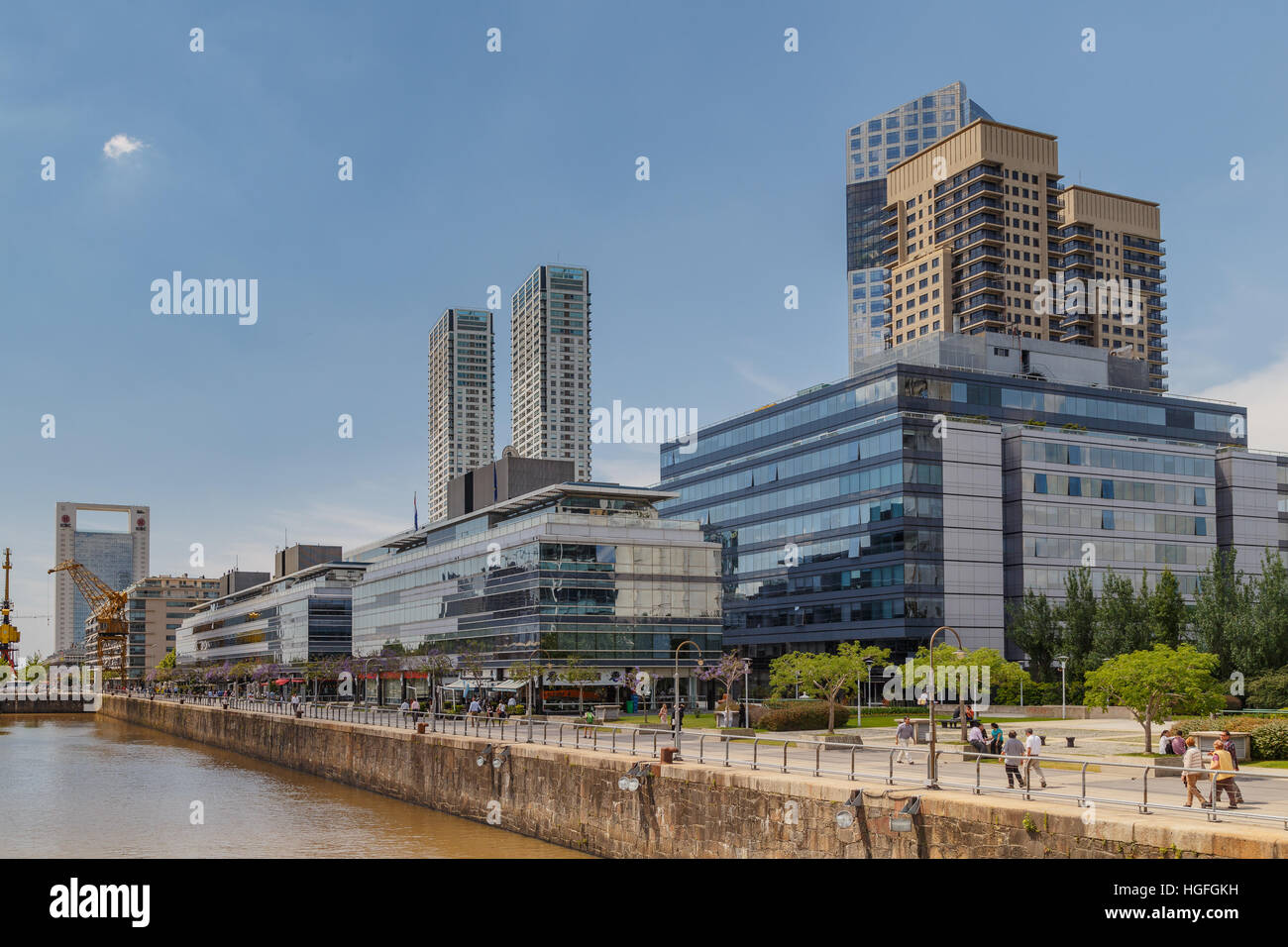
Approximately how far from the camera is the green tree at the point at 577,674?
284 ft

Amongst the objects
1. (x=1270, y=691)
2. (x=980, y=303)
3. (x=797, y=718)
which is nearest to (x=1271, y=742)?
(x=797, y=718)

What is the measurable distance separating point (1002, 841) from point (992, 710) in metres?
70.6

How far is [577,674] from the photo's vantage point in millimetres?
86438

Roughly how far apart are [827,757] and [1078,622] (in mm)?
65715

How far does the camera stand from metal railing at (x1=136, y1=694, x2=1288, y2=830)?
21.9 m

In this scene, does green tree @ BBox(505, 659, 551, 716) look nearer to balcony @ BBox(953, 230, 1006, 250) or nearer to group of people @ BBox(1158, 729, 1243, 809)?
group of people @ BBox(1158, 729, 1243, 809)

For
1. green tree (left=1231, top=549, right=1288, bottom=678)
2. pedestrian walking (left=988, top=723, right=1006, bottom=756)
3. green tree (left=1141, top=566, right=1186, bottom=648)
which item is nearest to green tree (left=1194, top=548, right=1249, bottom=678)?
green tree (left=1231, top=549, right=1288, bottom=678)

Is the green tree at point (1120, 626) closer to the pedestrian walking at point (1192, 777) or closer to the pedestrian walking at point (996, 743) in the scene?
the pedestrian walking at point (996, 743)

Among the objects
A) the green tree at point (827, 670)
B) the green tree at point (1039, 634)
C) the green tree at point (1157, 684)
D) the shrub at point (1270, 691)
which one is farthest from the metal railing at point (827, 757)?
the green tree at point (1039, 634)

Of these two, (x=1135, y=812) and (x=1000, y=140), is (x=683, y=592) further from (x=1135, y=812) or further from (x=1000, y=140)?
(x=1000, y=140)

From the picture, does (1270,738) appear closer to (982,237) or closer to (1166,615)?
(1166,615)

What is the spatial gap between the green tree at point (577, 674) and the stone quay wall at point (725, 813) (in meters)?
26.8
